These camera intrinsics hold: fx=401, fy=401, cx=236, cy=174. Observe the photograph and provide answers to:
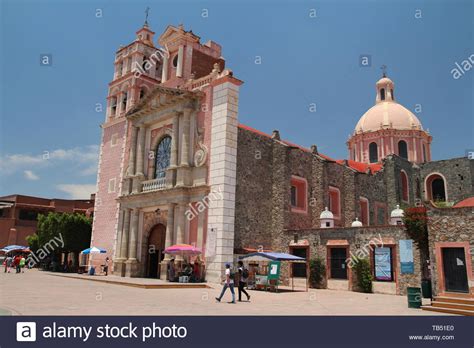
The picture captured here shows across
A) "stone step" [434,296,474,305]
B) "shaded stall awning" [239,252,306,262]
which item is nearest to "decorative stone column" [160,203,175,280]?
"shaded stall awning" [239,252,306,262]

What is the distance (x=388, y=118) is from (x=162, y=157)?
3292 cm

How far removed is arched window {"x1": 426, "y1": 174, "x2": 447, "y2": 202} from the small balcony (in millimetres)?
29195

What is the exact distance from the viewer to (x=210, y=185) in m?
23.8

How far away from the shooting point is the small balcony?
87.7ft

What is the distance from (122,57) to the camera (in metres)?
35.5

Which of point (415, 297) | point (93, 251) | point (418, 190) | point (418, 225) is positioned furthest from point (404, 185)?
point (93, 251)

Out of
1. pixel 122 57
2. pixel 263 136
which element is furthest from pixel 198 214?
pixel 122 57

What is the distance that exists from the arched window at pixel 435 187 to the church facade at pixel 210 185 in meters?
6.34

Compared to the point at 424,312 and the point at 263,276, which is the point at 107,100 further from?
the point at 424,312

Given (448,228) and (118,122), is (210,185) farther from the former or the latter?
(118,122)

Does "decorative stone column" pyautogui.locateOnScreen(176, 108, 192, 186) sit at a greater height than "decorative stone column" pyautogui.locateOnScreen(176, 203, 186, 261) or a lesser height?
greater

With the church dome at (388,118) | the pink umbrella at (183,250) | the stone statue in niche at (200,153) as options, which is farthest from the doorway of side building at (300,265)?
the church dome at (388,118)

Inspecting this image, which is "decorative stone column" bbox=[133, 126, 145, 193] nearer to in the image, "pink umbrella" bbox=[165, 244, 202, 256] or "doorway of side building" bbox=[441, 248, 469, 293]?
"pink umbrella" bbox=[165, 244, 202, 256]

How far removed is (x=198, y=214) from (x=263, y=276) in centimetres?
551
